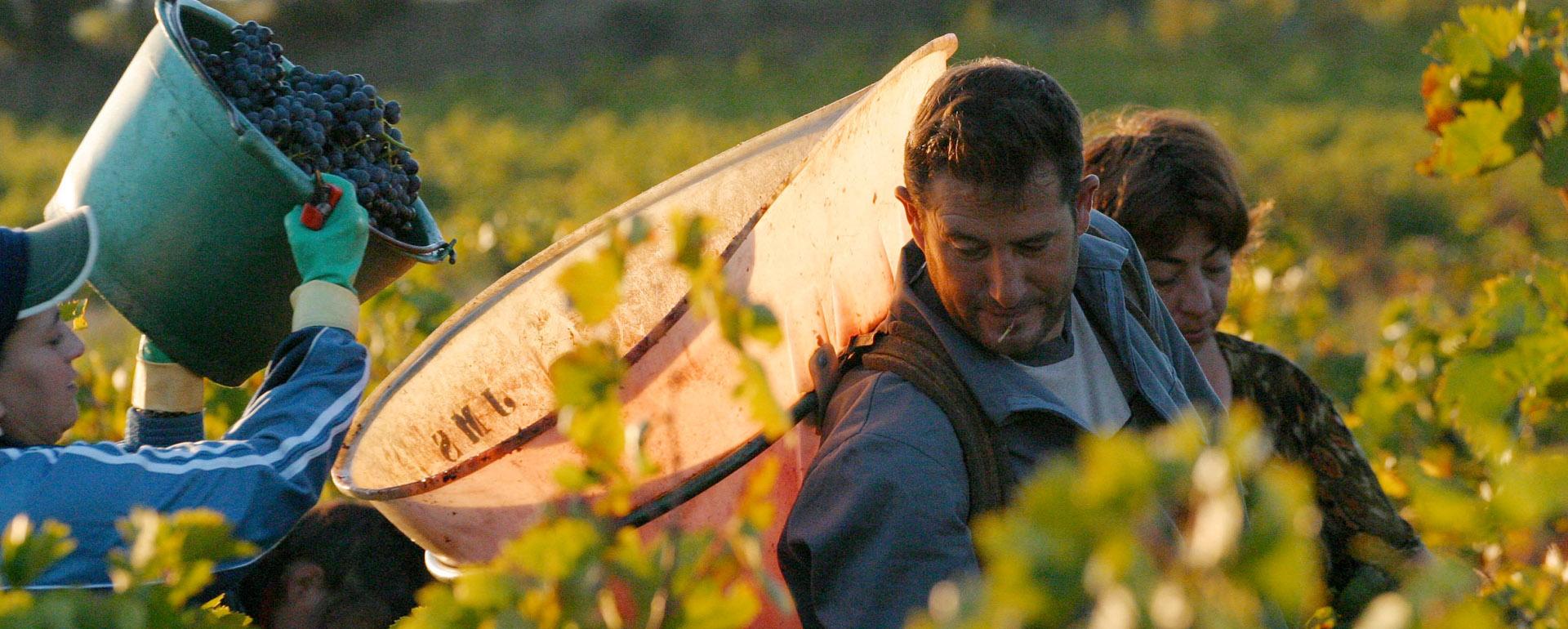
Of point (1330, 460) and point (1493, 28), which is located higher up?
point (1493, 28)

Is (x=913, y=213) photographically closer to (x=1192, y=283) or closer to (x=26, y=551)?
(x=1192, y=283)

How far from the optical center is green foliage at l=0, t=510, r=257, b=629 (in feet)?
3.53

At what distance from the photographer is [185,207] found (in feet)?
6.39

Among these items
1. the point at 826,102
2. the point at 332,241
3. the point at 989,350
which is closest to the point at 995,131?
the point at 989,350

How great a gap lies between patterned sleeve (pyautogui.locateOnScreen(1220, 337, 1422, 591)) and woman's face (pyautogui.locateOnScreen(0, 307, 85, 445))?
200 cm

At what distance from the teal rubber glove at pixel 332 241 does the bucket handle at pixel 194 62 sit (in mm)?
136

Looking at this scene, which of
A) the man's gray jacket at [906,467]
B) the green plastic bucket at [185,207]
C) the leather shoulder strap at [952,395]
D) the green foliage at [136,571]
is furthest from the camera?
the green plastic bucket at [185,207]

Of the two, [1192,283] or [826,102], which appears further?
[826,102]

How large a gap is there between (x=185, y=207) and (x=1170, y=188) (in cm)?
169

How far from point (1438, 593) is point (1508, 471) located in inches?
4.0

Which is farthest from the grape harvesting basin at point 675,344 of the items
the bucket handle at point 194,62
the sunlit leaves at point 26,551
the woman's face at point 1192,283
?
the woman's face at point 1192,283

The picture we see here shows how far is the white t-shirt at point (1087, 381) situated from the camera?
1.88 m

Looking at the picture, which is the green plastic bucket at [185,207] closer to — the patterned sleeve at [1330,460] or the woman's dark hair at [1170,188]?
the woman's dark hair at [1170,188]

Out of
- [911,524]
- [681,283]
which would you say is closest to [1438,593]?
[911,524]
